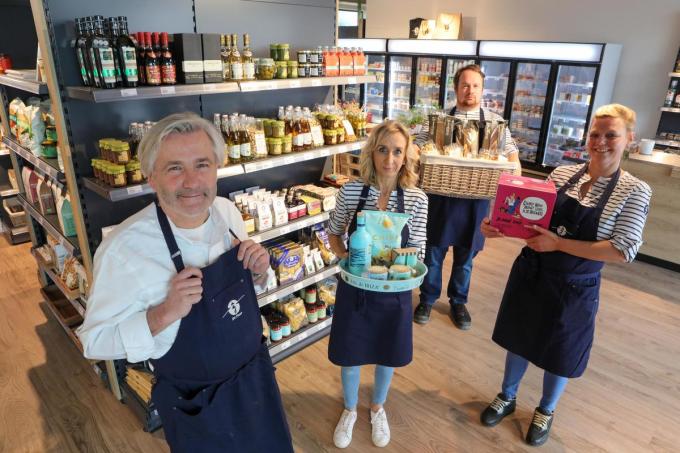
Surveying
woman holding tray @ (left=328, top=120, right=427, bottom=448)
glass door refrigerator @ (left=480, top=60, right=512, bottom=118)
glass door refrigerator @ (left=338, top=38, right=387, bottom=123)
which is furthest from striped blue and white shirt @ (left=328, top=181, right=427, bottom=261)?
glass door refrigerator @ (left=338, top=38, right=387, bottom=123)

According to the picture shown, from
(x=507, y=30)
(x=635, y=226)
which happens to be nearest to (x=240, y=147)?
(x=635, y=226)

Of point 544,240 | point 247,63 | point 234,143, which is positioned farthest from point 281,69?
point 544,240

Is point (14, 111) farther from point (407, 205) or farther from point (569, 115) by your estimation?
point (569, 115)

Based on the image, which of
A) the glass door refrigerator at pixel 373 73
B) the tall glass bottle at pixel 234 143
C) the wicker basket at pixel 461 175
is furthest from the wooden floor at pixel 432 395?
the glass door refrigerator at pixel 373 73

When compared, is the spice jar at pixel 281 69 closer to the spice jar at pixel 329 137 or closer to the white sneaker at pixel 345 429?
the spice jar at pixel 329 137

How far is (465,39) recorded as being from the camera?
8008mm

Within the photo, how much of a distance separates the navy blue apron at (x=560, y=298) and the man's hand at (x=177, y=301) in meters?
1.68

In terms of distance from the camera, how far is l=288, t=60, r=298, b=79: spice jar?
9.83 feet

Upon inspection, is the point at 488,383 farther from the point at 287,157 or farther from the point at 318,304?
the point at 287,157

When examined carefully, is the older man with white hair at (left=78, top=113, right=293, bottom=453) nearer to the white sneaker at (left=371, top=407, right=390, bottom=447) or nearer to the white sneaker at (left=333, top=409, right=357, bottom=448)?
the white sneaker at (left=333, top=409, right=357, bottom=448)

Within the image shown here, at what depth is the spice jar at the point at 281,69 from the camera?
2.94 m

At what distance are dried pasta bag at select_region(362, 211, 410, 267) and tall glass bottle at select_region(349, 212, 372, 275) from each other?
48mm

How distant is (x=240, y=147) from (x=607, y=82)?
562cm

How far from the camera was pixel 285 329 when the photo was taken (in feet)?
11.0
